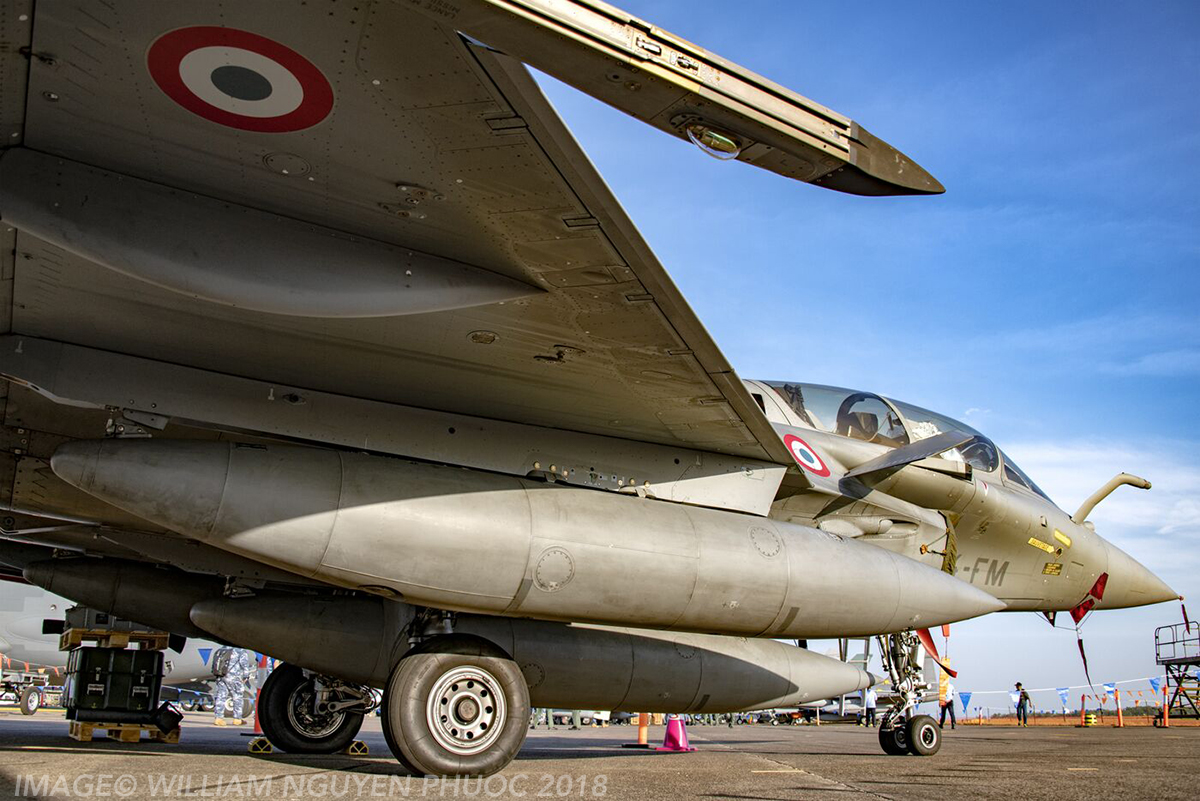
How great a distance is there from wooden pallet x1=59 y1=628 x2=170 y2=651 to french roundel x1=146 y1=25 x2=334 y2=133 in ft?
27.6

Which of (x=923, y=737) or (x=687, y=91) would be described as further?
(x=923, y=737)

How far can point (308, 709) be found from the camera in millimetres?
9820

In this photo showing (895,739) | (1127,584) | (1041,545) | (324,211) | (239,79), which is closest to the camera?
(239,79)

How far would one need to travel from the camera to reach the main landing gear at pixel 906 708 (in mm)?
10430

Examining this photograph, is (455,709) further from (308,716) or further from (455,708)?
(308,716)

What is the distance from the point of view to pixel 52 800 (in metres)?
4.50

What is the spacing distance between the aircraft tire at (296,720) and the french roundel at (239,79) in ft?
22.6

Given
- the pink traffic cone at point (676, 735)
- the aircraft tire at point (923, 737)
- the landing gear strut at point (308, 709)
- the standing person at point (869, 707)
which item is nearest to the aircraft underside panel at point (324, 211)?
the landing gear strut at point (308, 709)

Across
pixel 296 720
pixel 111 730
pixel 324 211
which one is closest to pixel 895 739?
pixel 296 720

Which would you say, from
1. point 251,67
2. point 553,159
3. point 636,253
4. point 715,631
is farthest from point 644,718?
point 251,67

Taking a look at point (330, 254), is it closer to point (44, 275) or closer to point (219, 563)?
point (44, 275)

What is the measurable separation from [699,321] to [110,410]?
163 inches

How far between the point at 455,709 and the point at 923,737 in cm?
626

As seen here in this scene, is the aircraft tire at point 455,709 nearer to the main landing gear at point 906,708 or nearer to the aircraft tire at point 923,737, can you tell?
the main landing gear at point 906,708
